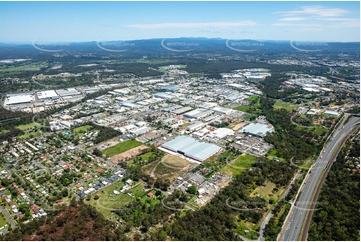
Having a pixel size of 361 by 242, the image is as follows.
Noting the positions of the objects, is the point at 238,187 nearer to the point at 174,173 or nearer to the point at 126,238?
the point at 174,173

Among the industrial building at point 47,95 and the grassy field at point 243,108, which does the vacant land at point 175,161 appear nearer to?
the grassy field at point 243,108

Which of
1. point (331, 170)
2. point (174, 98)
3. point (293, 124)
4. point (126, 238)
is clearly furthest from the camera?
point (174, 98)

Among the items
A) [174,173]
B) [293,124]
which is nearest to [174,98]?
[293,124]

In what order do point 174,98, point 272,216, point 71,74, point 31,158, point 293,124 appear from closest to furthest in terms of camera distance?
point 272,216 → point 31,158 → point 293,124 → point 174,98 → point 71,74

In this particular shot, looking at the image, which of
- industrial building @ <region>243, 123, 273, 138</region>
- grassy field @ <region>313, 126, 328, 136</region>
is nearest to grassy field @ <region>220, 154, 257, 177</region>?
industrial building @ <region>243, 123, 273, 138</region>

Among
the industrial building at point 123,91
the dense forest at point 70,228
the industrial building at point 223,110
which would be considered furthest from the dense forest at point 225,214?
the industrial building at point 123,91

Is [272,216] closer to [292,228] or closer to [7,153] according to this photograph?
[292,228]

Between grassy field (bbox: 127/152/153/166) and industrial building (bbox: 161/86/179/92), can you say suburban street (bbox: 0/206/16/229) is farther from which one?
industrial building (bbox: 161/86/179/92)

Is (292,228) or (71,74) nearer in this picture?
(292,228)
